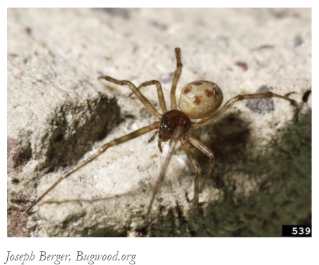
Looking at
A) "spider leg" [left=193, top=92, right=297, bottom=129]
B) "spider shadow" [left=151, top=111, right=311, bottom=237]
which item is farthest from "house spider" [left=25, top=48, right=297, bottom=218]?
"spider shadow" [left=151, top=111, right=311, bottom=237]

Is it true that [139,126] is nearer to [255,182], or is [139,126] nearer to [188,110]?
[188,110]

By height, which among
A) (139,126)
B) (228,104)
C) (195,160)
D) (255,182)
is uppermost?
(228,104)

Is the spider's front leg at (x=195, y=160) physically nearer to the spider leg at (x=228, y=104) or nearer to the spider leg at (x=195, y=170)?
the spider leg at (x=195, y=170)

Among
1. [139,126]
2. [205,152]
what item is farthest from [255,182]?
[139,126]

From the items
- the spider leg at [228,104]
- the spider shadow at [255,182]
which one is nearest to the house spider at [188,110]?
the spider leg at [228,104]

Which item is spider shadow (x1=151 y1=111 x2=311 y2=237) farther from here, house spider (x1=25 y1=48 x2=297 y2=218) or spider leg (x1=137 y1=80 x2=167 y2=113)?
spider leg (x1=137 y1=80 x2=167 y2=113)

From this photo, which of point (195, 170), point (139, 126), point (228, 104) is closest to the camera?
point (195, 170)

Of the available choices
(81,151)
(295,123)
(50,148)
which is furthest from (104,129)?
(295,123)
